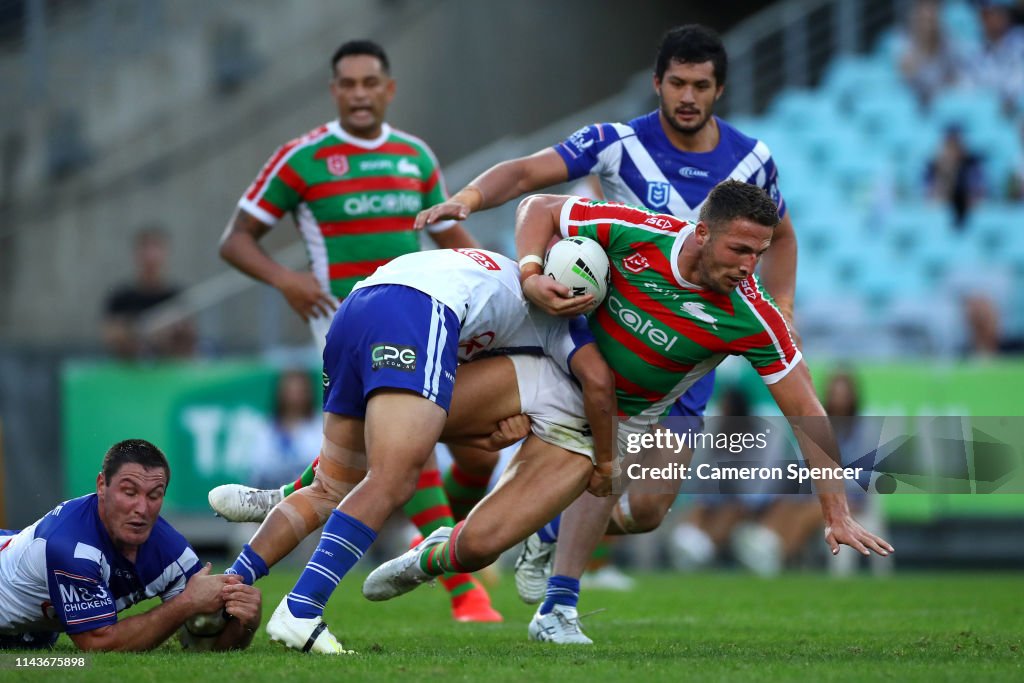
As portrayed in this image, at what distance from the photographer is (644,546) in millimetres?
14445

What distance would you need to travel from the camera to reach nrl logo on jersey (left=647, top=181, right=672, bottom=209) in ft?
24.9

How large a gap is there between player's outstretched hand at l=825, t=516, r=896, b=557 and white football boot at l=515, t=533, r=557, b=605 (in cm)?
192

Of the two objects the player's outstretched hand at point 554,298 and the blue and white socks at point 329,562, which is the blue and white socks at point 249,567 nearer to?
the blue and white socks at point 329,562

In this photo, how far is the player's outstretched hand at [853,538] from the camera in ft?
19.2

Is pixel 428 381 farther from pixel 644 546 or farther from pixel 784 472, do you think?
pixel 644 546

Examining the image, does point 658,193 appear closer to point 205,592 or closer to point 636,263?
point 636,263

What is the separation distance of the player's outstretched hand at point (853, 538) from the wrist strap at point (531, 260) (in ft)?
5.31

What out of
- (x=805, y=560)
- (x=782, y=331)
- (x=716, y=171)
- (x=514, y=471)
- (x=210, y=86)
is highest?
(x=210, y=86)

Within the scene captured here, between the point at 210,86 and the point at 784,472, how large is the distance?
11.8 metres

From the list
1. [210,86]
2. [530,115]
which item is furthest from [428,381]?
[530,115]

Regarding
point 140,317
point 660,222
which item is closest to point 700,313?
point 660,222

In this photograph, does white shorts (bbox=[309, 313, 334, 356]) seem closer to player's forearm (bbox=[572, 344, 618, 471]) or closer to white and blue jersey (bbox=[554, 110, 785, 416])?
white and blue jersey (bbox=[554, 110, 785, 416])

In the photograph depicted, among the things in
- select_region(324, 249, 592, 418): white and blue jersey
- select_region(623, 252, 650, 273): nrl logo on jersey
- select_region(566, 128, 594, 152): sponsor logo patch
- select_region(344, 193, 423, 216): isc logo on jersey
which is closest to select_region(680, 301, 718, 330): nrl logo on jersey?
select_region(623, 252, 650, 273): nrl logo on jersey

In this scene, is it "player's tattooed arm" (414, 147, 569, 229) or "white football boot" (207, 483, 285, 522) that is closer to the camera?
"white football boot" (207, 483, 285, 522)
